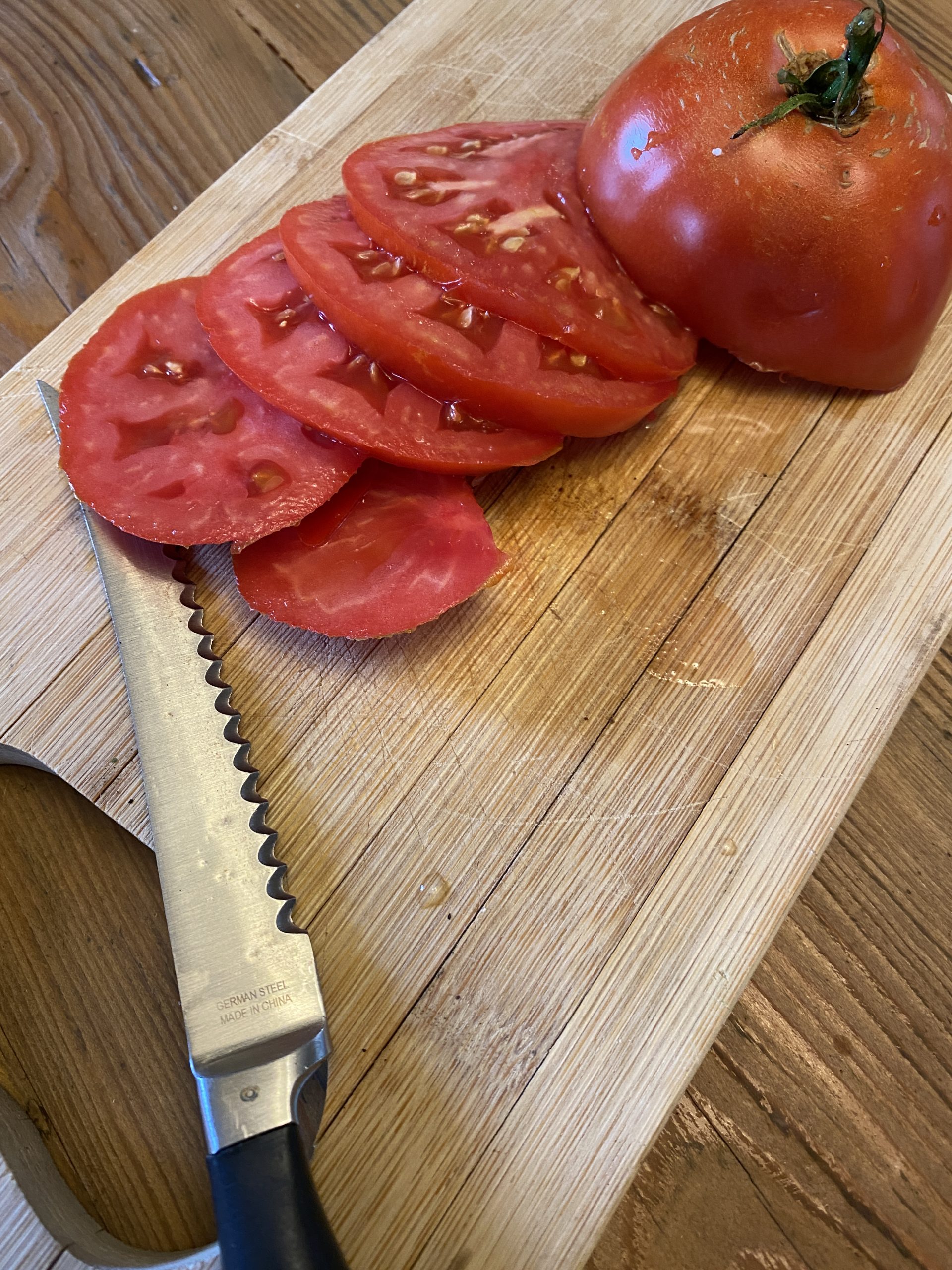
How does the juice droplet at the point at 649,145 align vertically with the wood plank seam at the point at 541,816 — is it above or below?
above

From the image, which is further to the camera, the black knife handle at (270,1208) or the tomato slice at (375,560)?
the tomato slice at (375,560)

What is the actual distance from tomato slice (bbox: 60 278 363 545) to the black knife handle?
2.39ft

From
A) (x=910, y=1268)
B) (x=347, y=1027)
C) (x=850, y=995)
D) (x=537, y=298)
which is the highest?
(x=537, y=298)

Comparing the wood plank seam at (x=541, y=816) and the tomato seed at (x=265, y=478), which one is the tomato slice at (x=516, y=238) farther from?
the tomato seed at (x=265, y=478)

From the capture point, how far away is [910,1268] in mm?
1253

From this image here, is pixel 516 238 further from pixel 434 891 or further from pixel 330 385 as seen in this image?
pixel 434 891

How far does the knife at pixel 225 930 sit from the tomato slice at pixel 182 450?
97 millimetres

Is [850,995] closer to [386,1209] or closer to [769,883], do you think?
[769,883]

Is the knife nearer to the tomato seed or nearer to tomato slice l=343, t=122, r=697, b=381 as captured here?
the tomato seed

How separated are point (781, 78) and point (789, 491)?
57cm

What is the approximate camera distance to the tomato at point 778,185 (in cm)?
119

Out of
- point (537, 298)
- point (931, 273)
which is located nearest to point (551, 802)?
point (537, 298)

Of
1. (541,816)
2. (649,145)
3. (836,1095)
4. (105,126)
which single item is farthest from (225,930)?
(105,126)

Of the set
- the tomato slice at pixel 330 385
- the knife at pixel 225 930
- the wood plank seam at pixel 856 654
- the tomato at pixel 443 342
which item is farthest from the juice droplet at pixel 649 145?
the knife at pixel 225 930
